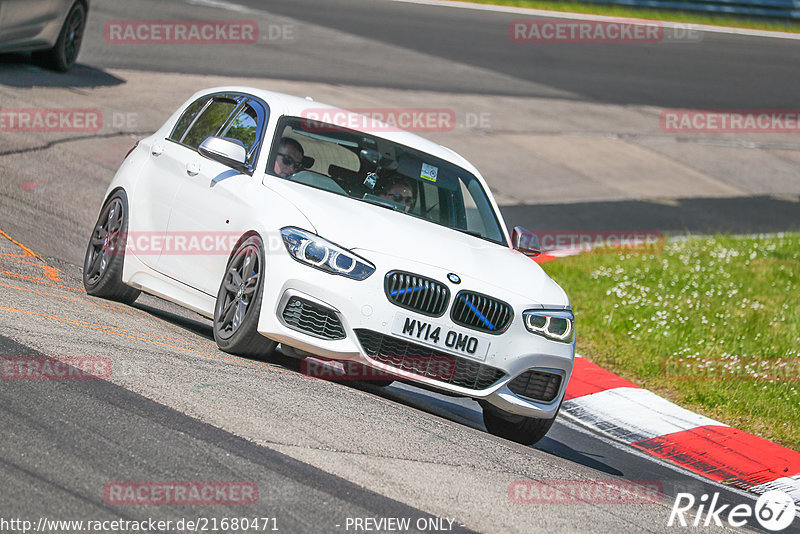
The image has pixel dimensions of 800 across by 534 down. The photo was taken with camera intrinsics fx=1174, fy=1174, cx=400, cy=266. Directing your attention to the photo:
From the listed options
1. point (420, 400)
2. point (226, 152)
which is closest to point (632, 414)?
point (420, 400)

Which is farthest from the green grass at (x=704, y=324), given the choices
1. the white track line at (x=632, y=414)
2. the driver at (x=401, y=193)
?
the driver at (x=401, y=193)

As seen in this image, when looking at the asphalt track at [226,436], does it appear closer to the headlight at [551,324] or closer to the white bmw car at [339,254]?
the white bmw car at [339,254]

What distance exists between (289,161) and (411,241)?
1168 mm

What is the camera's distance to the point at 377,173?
7766 millimetres

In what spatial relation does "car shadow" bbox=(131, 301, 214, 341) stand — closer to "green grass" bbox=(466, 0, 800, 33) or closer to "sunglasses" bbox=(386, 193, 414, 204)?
"sunglasses" bbox=(386, 193, 414, 204)

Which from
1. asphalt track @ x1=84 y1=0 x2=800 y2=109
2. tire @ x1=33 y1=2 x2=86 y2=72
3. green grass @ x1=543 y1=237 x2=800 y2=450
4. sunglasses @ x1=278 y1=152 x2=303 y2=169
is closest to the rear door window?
sunglasses @ x1=278 y1=152 x2=303 y2=169

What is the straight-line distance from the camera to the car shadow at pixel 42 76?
49.0 feet

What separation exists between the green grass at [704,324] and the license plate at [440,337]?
3121mm

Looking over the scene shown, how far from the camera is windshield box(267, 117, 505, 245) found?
24.9 ft

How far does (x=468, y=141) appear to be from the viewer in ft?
59.9

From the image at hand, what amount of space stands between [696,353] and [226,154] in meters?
4.93

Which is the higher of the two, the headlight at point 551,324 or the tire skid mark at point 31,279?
the headlight at point 551,324

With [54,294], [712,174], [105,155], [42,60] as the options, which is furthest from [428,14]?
[54,294]

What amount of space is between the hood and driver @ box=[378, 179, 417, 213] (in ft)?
0.71
